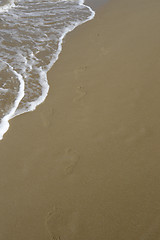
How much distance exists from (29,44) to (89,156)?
419 centimetres

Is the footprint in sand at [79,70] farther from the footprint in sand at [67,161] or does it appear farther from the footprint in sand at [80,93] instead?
the footprint in sand at [67,161]

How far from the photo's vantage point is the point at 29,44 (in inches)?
268

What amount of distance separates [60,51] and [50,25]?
1.99 metres

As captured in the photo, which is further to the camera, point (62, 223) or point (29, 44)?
point (29, 44)

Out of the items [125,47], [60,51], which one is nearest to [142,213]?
[125,47]

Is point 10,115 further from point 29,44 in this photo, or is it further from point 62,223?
point 29,44

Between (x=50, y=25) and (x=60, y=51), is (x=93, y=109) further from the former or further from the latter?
(x=50, y=25)

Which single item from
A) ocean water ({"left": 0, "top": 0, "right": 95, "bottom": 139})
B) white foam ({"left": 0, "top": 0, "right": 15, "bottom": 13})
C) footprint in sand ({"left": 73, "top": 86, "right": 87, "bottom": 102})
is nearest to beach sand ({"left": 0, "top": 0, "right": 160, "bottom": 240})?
footprint in sand ({"left": 73, "top": 86, "right": 87, "bottom": 102})

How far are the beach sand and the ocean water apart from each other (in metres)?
0.28

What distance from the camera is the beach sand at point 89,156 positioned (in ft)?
9.48

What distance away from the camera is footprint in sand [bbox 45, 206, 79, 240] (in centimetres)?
282

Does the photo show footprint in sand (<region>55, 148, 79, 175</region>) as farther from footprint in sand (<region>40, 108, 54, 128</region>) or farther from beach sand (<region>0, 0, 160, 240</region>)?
footprint in sand (<region>40, 108, 54, 128</region>)

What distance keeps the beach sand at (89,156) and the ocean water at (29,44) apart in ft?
0.92

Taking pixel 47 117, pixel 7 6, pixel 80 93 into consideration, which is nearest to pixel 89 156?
pixel 47 117
